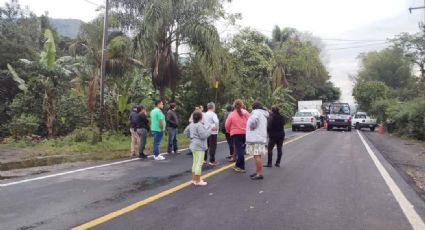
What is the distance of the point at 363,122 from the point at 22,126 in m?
33.3

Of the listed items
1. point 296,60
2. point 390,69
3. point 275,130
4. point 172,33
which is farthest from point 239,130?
point 390,69

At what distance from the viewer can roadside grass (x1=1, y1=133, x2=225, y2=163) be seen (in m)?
14.8

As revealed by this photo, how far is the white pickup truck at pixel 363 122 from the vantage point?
44062 millimetres

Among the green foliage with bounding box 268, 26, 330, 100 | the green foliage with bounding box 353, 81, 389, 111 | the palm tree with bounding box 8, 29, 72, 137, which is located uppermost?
the green foliage with bounding box 268, 26, 330, 100

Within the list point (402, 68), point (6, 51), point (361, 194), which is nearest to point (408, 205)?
point (361, 194)

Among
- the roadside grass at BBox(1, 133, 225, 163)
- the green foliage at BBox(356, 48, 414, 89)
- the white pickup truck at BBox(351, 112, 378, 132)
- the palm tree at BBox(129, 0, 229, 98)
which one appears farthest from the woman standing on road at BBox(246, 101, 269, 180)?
the green foliage at BBox(356, 48, 414, 89)

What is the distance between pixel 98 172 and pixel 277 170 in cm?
432

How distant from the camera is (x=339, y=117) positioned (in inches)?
1527

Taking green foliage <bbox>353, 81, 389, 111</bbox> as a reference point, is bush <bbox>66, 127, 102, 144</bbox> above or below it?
below

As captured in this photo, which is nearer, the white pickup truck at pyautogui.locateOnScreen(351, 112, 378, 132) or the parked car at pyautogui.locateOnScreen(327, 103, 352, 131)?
the parked car at pyautogui.locateOnScreen(327, 103, 352, 131)

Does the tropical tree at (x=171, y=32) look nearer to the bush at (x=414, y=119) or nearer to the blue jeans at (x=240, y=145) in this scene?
the blue jeans at (x=240, y=145)

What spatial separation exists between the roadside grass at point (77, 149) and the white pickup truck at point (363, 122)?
94.1ft

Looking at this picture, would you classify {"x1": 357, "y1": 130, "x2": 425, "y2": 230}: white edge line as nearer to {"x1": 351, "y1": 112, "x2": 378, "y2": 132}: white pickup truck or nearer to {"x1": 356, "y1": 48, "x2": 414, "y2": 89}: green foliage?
{"x1": 351, "y1": 112, "x2": 378, "y2": 132}: white pickup truck

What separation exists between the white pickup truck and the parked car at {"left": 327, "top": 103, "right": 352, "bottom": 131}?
5.58 m
